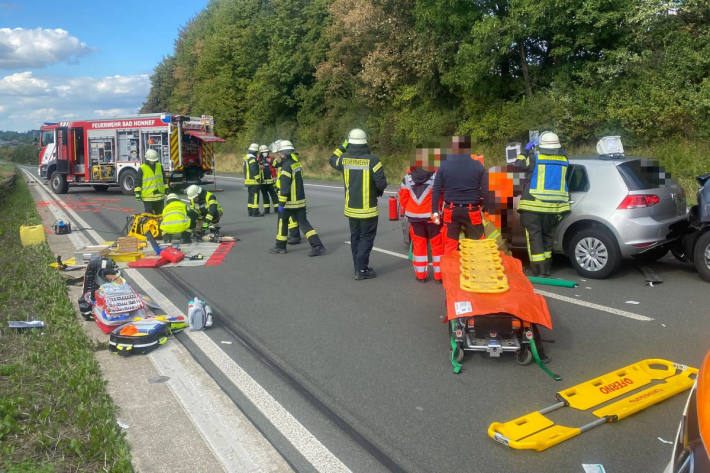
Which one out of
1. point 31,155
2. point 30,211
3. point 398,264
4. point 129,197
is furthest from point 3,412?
point 31,155

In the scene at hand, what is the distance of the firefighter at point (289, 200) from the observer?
33.9 feet

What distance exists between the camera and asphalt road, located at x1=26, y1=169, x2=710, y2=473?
3.72 m

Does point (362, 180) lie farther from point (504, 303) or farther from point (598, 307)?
point (504, 303)

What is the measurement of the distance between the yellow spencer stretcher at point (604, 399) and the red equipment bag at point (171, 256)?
22.9 feet

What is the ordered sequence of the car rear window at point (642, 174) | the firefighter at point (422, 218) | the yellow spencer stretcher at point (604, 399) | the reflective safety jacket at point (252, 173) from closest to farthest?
the yellow spencer stretcher at point (604, 399), the car rear window at point (642, 174), the firefighter at point (422, 218), the reflective safety jacket at point (252, 173)

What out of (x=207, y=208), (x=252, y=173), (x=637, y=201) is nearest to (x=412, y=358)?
(x=637, y=201)

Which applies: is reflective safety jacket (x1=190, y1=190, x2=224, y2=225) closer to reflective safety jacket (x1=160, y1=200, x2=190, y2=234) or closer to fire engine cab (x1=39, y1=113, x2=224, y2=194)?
reflective safety jacket (x1=160, y1=200, x2=190, y2=234)

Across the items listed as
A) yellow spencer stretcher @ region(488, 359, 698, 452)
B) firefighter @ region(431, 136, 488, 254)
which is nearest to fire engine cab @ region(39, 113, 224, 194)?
firefighter @ region(431, 136, 488, 254)

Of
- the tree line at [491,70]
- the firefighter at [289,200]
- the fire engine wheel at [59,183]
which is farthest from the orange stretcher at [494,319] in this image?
the fire engine wheel at [59,183]

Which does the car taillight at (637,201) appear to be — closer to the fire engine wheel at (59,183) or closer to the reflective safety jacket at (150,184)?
the reflective safety jacket at (150,184)

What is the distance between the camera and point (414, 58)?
1052 inches

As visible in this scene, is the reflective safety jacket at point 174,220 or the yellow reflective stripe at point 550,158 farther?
the reflective safety jacket at point 174,220

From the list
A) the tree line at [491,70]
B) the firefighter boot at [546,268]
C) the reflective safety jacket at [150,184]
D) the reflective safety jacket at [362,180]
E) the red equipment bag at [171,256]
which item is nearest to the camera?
the firefighter boot at [546,268]

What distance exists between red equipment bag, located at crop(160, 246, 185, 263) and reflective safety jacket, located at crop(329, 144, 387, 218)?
324cm
